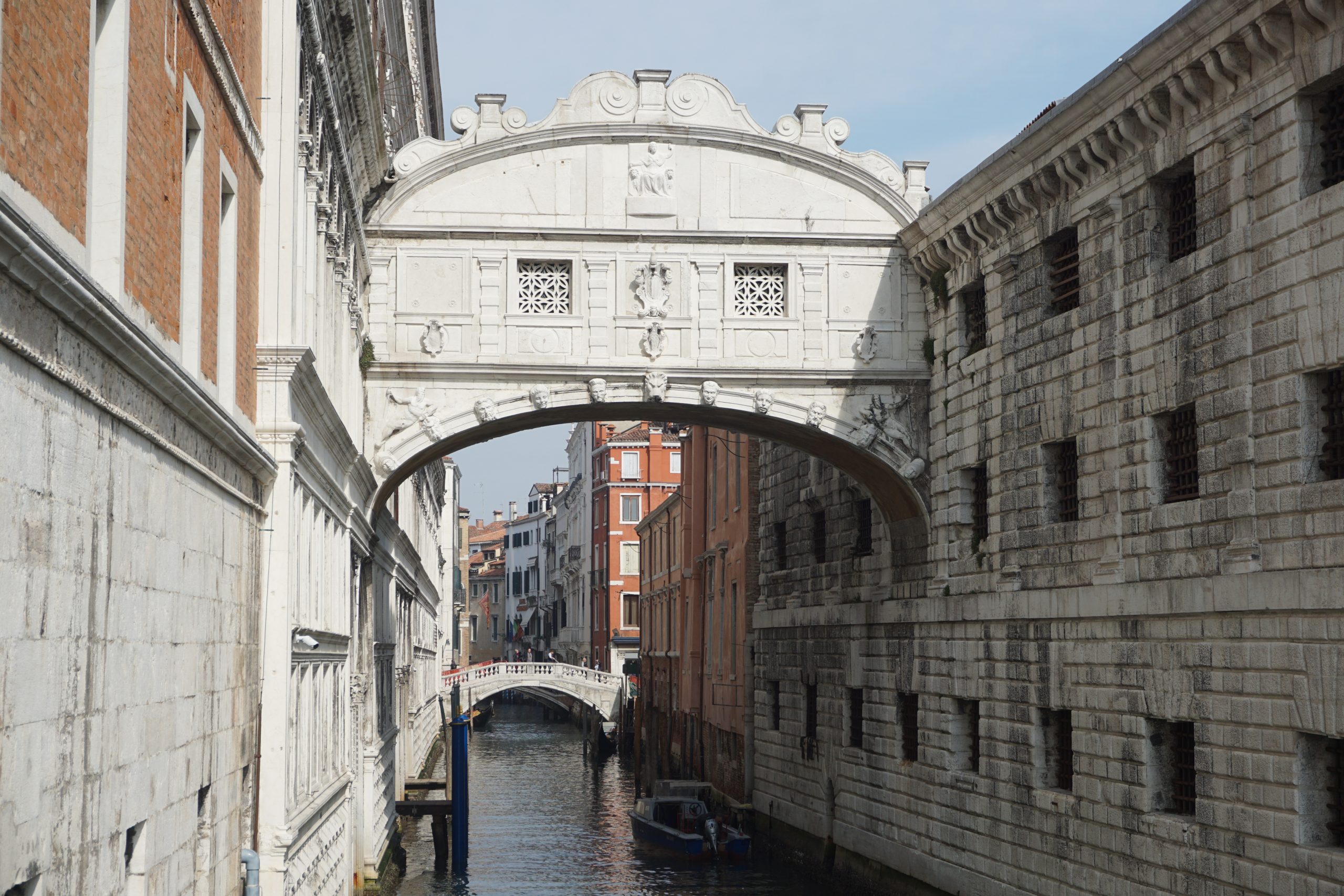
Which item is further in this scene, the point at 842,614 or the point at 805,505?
the point at 805,505

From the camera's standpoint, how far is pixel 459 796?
23.1 metres

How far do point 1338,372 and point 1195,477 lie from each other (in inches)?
→ 76.6

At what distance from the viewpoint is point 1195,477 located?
1247 cm

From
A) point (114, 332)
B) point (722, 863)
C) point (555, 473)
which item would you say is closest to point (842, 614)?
point (722, 863)

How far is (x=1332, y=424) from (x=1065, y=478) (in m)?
4.19

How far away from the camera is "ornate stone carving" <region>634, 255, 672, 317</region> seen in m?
17.3

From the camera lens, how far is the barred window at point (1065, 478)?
14703 mm

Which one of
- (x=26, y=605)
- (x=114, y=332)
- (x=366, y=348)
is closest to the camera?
(x=26, y=605)

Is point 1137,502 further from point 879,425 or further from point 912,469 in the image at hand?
point 879,425

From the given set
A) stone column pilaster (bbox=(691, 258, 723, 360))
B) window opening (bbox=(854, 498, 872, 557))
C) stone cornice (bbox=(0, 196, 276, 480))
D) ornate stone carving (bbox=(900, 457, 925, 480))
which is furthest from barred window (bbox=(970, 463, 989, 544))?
stone cornice (bbox=(0, 196, 276, 480))

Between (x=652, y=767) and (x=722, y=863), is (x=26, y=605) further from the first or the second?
(x=652, y=767)

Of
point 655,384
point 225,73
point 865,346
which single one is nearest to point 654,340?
point 655,384

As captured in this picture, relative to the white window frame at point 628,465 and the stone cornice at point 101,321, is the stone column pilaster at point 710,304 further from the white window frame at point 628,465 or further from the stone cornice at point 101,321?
the white window frame at point 628,465

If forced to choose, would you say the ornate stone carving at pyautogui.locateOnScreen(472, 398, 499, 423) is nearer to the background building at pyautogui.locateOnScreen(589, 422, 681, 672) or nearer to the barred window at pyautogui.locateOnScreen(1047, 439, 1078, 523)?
the barred window at pyautogui.locateOnScreen(1047, 439, 1078, 523)
